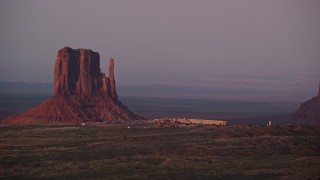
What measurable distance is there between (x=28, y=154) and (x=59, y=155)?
3.54 m

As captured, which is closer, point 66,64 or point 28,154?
point 28,154

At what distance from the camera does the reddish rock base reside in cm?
11662

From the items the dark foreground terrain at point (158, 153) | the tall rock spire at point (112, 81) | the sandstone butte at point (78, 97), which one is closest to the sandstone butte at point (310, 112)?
the dark foreground terrain at point (158, 153)

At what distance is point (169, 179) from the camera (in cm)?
4888

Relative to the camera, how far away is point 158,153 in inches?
2623

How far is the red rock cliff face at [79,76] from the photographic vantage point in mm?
124125

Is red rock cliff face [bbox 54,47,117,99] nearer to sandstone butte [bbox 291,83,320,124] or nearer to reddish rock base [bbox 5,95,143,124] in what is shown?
reddish rock base [bbox 5,95,143,124]

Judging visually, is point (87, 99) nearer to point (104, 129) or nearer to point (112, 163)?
point (104, 129)

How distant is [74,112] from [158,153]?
53703mm

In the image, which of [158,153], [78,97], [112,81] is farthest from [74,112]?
[158,153]

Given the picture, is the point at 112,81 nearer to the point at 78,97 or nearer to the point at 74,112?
the point at 78,97

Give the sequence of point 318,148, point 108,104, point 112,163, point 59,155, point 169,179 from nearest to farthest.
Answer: point 169,179
point 112,163
point 59,155
point 318,148
point 108,104

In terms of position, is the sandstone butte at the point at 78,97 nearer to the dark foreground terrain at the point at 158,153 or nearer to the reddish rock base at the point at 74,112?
the reddish rock base at the point at 74,112

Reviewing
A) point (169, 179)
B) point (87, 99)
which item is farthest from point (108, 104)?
point (169, 179)
